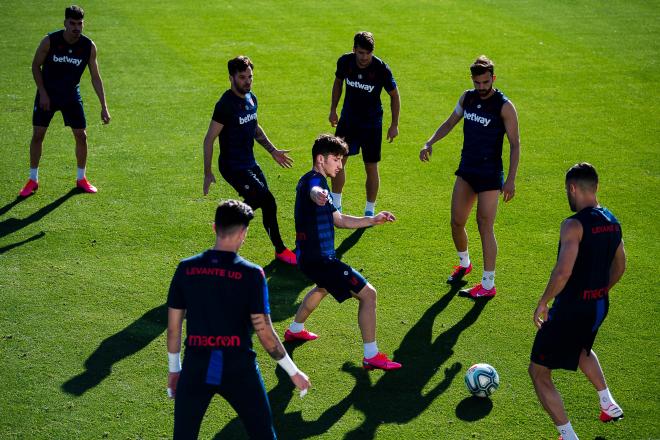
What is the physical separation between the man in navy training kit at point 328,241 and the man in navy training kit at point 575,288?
1.67 meters

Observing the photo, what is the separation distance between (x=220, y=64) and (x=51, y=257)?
28.1ft

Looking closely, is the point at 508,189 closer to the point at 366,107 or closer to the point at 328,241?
the point at 328,241

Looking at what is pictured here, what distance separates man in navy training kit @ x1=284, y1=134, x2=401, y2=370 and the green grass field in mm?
592

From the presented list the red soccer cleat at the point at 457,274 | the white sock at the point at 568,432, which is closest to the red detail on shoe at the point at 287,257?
the red soccer cleat at the point at 457,274

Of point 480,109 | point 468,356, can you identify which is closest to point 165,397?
point 468,356

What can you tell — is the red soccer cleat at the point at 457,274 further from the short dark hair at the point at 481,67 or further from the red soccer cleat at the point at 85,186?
the red soccer cleat at the point at 85,186

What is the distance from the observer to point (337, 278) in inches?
291

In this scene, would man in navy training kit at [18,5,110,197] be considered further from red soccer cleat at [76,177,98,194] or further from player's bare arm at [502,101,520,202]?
player's bare arm at [502,101,520,202]

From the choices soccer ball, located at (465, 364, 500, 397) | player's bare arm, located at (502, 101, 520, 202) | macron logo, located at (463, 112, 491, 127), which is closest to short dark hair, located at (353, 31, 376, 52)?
macron logo, located at (463, 112, 491, 127)

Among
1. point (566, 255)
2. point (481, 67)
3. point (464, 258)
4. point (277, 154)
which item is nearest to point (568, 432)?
point (566, 255)

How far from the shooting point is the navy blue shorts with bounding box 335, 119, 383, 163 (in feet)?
35.6

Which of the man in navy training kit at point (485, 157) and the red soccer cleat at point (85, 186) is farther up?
the man in navy training kit at point (485, 157)

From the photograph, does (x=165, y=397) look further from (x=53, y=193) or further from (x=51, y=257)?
(x=53, y=193)

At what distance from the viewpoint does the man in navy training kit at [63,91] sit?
1121 cm
